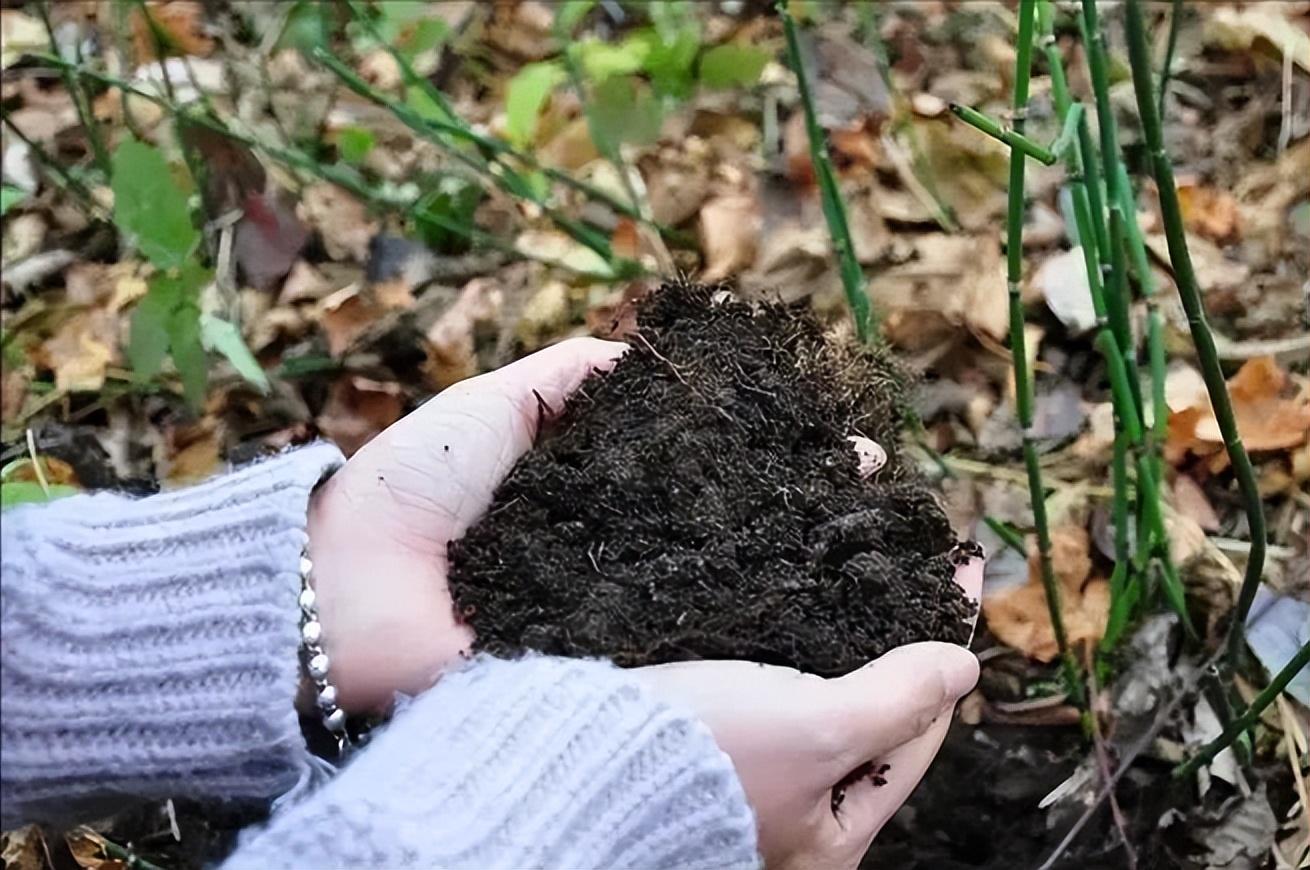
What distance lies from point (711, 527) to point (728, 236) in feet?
2.20

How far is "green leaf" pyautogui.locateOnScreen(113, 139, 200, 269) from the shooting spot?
3.07 feet

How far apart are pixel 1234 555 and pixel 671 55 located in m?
0.70

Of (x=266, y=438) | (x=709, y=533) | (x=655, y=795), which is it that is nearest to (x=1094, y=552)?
(x=709, y=533)

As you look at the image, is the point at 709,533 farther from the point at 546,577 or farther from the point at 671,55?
the point at 671,55

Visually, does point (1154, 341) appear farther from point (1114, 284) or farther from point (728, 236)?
point (728, 236)

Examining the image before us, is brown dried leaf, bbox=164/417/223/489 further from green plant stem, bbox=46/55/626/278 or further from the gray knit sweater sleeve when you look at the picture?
the gray knit sweater sleeve

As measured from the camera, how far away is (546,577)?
2.67 feet

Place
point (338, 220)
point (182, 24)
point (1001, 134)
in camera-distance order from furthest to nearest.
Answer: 1. point (182, 24)
2. point (338, 220)
3. point (1001, 134)

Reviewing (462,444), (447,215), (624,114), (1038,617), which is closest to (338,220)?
(447,215)

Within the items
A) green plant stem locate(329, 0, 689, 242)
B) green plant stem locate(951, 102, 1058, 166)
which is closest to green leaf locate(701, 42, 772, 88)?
green plant stem locate(329, 0, 689, 242)

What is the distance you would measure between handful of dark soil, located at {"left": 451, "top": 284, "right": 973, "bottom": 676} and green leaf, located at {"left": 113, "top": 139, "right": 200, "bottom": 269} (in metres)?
0.34

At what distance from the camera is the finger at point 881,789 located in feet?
2.64

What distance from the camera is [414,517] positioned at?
2.86 ft

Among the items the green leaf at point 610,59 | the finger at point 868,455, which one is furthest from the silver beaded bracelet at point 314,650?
the green leaf at point 610,59
